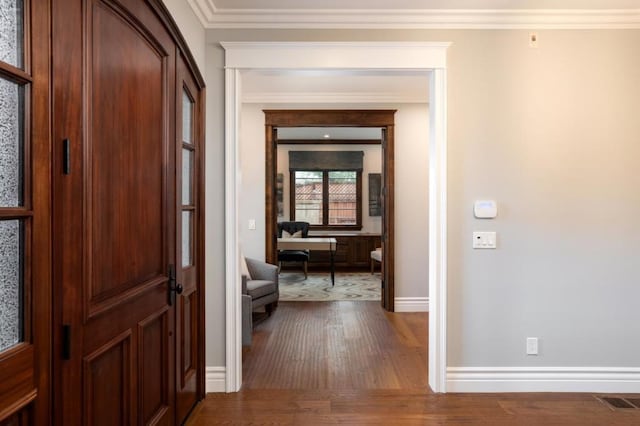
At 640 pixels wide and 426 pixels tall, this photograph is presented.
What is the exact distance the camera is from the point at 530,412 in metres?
2.36

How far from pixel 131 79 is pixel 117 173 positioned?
425 mm

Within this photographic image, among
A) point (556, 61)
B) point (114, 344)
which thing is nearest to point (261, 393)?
point (114, 344)

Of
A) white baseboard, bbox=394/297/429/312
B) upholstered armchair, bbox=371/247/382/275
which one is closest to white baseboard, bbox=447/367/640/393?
white baseboard, bbox=394/297/429/312

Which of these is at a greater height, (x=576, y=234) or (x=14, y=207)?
(x=14, y=207)

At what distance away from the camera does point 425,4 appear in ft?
8.09

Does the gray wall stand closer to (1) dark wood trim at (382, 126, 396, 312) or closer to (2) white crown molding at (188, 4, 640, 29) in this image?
(2) white crown molding at (188, 4, 640, 29)

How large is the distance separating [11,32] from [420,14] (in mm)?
2336

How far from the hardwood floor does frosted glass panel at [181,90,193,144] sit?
1.73 meters

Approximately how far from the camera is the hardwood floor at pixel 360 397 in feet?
7.54

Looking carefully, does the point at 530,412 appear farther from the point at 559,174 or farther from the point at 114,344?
the point at 114,344

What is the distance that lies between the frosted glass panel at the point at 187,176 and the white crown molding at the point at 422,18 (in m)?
0.96

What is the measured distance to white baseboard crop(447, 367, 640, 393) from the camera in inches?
102

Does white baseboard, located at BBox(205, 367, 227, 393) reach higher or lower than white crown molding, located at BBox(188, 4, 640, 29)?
lower

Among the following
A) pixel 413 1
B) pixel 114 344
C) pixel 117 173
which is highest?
pixel 413 1
